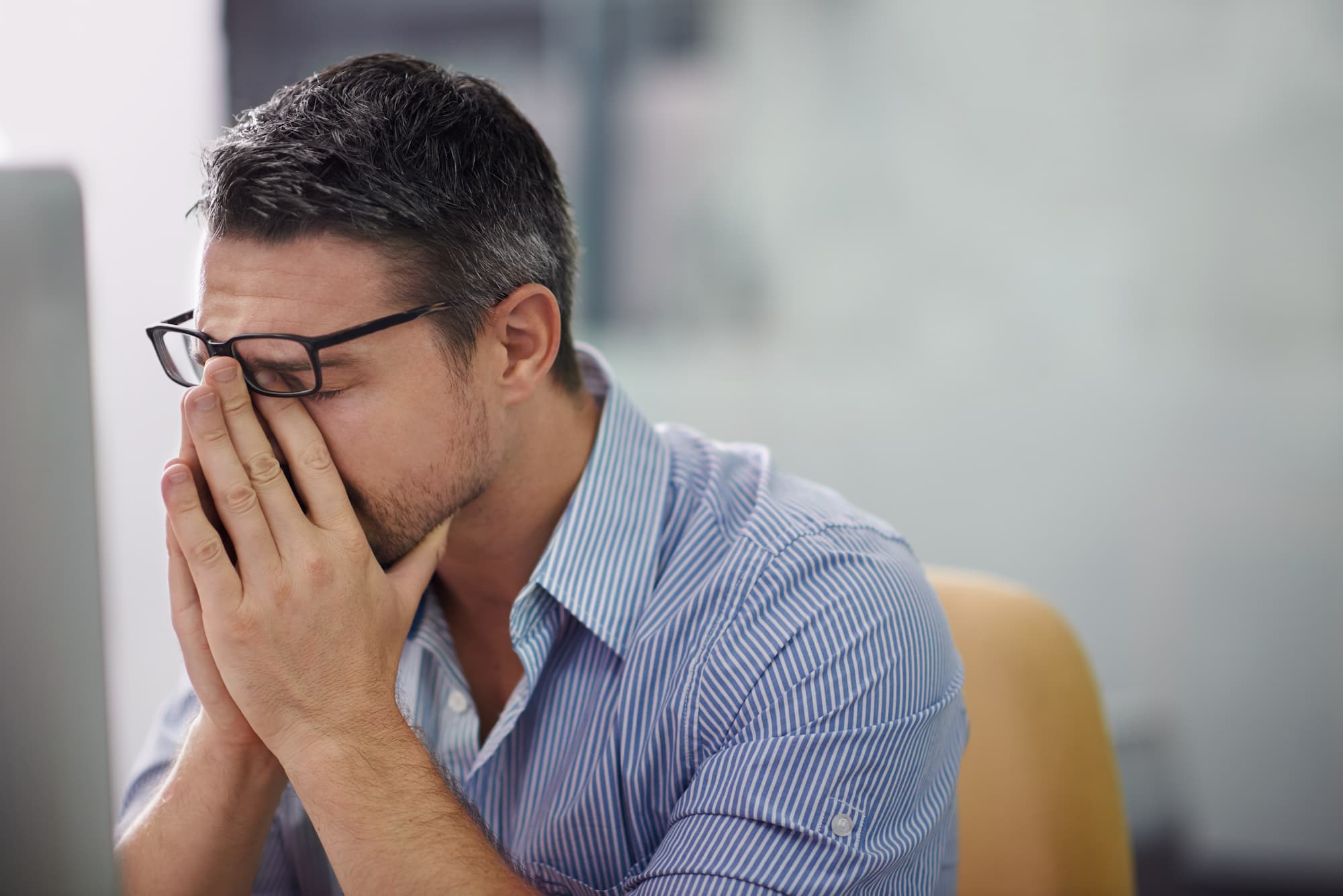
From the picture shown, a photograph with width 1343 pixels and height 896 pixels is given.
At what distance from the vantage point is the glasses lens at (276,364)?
104 centimetres

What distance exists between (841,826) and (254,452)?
647 mm

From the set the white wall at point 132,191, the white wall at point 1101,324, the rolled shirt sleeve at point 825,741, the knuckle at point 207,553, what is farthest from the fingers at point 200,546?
the white wall at point 1101,324

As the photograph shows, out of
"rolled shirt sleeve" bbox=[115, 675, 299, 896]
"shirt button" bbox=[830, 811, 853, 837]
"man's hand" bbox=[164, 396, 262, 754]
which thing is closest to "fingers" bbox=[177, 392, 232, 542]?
"man's hand" bbox=[164, 396, 262, 754]

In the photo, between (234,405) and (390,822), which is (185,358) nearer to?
(234,405)

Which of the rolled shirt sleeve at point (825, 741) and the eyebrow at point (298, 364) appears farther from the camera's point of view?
the eyebrow at point (298, 364)

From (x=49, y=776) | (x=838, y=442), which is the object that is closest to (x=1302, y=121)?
(x=838, y=442)

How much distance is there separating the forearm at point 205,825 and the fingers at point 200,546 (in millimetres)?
213

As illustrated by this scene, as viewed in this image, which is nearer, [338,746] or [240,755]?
[338,746]

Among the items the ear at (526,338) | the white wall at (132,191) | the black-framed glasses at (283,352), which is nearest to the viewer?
the black-framed glasses at (283,352)

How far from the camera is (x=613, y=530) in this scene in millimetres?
1192

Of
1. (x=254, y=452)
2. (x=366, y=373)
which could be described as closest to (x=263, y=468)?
(x=254, y=452)

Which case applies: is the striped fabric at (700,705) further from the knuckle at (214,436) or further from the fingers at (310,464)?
the knuckle at (214,436)

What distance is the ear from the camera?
1202 millimetres

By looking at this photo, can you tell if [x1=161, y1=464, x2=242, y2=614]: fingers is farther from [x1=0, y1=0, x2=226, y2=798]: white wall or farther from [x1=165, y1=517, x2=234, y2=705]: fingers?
[x1=0, y1=0, x2=226, y2=798]: white wall
